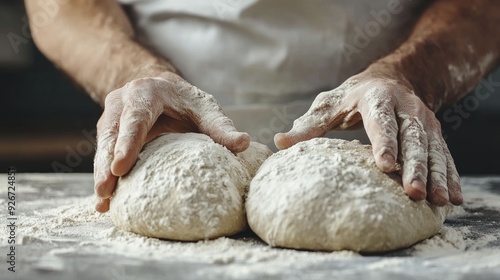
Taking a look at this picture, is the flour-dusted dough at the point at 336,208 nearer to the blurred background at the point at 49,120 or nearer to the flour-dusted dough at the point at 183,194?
the flour-dusted dough at the point at 183,194

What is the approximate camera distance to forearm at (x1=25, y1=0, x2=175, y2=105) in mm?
2121

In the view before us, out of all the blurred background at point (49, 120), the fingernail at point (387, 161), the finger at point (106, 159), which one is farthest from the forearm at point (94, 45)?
the fingernail at point (387, 161)

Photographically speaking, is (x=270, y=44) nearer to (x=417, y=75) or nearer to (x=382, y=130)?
(x=417, y=75)

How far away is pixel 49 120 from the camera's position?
9.45ft

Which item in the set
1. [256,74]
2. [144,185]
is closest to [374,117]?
[144,185]

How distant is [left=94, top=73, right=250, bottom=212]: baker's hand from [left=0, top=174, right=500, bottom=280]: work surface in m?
0.15

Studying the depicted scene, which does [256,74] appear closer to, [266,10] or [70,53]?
[266,10]

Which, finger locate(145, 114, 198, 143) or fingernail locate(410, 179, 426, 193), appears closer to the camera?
fingernail locate(410, 179, 426, 193)

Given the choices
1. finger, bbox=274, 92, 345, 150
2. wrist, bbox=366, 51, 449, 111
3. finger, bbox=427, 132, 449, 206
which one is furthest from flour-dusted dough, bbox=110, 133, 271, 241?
wrist, bbox=366, 51, 449, 111

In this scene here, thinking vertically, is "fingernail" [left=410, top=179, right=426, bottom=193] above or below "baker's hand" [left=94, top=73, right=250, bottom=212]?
above

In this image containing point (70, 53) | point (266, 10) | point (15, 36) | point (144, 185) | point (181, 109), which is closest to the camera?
point (144, 185)

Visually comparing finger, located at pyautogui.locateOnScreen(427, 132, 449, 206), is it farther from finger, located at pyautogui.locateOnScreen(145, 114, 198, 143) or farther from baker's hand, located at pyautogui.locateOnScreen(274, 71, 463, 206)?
finger, located at pyautogui.locateOnScreen(145, 114, 198, 143)

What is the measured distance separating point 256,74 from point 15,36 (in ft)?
4.45

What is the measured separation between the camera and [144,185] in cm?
131
